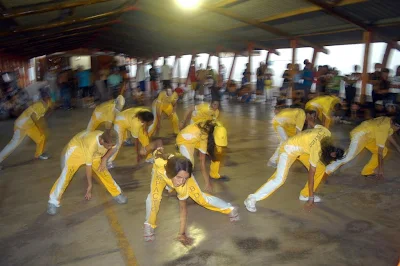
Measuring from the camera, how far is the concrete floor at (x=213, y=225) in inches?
146

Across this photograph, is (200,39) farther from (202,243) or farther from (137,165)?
(202,243)

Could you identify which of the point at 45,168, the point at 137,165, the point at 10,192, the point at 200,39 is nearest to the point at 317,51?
the point at 200,39

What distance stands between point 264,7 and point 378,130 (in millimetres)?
5783

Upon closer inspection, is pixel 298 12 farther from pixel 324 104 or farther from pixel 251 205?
pixel 251 205

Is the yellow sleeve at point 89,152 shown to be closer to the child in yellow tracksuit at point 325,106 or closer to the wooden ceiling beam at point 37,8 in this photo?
the wooden ceiling beam at point 37,8

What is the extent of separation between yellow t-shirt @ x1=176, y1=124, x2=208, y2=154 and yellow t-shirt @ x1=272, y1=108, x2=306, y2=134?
2.09m

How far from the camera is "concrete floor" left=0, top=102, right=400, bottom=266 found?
3.71m

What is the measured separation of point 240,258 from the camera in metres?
3.66

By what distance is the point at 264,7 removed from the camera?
9.91m

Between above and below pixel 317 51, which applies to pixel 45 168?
below

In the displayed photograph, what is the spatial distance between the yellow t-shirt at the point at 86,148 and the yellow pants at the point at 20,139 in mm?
2696

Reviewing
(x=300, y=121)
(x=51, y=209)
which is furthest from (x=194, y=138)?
(x=300, y=121)

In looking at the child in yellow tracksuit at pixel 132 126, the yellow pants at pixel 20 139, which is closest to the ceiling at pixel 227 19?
the yellow pants at pixel 20 139

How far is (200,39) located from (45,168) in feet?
39.6
